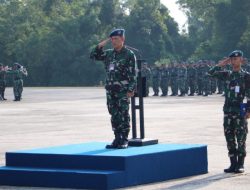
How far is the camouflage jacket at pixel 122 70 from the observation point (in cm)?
1280

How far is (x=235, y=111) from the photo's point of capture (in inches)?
507

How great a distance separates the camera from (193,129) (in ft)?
71.4

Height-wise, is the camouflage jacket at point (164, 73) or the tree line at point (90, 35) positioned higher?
the tree line at point (90, 35)

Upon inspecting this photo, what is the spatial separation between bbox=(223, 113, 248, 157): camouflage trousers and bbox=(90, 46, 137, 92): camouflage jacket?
1.50m

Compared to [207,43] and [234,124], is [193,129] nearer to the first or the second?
[234,124]

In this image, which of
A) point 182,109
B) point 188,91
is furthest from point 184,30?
point 182,109

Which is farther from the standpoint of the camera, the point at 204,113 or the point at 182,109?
the point at 182,109

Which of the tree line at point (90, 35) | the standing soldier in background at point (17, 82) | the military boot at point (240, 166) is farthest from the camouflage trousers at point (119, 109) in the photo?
the tree line at point (90, 35)

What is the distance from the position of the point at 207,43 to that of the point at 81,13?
12285 mm

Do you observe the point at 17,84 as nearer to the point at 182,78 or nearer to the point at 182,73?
the point at 182,78

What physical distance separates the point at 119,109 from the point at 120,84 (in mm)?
365

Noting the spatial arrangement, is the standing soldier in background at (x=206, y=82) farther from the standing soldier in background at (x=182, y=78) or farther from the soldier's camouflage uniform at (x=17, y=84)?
the soldier's camouflage uniform at (x=17, y=84)

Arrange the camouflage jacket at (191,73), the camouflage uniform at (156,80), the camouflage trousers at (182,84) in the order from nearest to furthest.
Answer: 1. the camouflage trousers at (182,84)
2. the camouflage jacket at (191,73)
3. the camouflage uniform at (156,80)

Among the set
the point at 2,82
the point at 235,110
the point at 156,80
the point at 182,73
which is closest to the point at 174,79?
the point at 182,73
